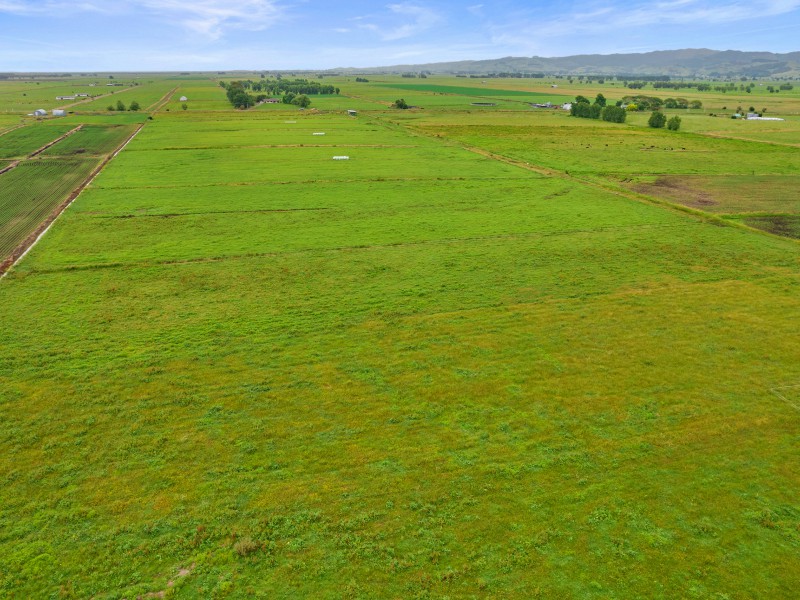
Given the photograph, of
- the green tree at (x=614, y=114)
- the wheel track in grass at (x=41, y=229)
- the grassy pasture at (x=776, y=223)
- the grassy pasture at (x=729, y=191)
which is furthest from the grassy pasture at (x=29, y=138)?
the green tree at (x=614, y=114)

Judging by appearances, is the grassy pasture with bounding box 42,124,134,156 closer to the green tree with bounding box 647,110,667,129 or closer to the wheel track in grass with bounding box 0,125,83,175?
the wheel track in grass with bounding box 0,125,83,175

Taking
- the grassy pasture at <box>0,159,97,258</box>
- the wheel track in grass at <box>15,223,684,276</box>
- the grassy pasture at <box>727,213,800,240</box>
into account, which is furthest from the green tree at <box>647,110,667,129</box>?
the grassy pasture at <box>0,159,97,258</box>

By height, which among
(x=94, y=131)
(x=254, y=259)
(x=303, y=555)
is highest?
(x=94, y=131)

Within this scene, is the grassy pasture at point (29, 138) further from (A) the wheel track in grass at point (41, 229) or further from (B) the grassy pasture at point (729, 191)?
(B) the grassy pasture at point (729, 191)

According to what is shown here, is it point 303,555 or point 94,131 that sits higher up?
point 94,131

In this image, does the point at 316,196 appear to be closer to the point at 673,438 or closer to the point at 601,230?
the point at 601,230

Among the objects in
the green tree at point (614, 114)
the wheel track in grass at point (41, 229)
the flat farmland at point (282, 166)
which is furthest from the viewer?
the green tree at point (614, 114)

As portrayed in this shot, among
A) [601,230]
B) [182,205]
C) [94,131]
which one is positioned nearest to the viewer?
[601,230]

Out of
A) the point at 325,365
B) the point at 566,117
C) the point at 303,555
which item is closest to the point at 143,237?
the point at 325,365

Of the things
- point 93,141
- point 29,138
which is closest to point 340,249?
point 93,141
